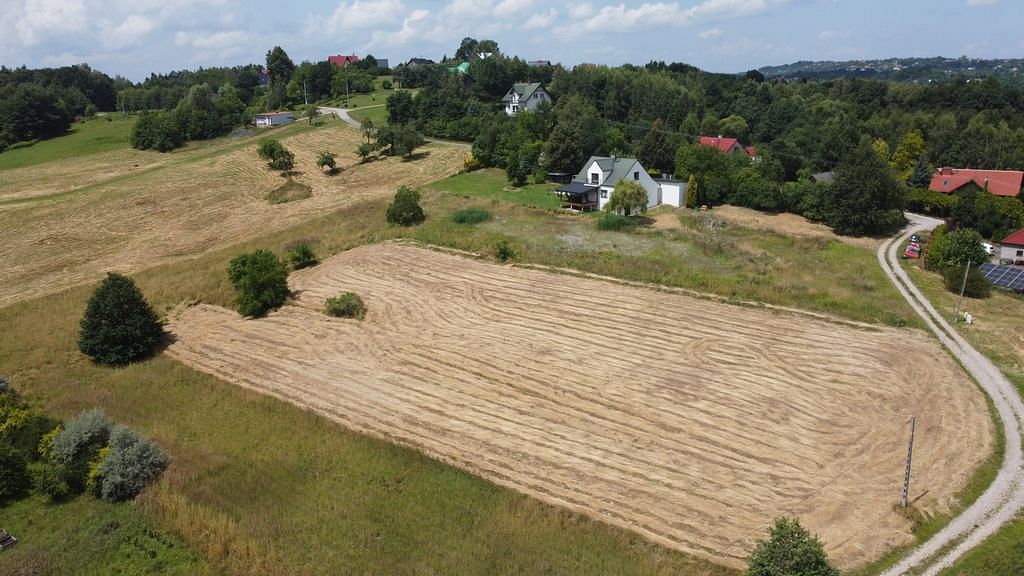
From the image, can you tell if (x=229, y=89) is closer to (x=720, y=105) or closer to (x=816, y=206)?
(x=720, y=105)

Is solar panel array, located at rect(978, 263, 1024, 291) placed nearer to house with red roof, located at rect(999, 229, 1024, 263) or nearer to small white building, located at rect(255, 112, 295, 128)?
house with red roof, located at rect(999, 229, 1024, 263)

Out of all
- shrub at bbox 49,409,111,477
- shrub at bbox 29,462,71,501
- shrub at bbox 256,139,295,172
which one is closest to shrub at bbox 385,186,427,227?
shrub at bbox 256,139,295,172

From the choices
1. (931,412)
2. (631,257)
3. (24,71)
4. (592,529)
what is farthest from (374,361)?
(24,71)

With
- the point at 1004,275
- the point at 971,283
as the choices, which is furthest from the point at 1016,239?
the point at 971,283

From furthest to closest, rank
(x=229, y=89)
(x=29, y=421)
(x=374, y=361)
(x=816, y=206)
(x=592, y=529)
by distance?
(x=229, y=89)
(x=816, y=206)
(x=374, y=361)
(x=29, y=421)
(x=592, y=529)

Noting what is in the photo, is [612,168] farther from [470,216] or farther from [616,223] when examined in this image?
→ [470,216]

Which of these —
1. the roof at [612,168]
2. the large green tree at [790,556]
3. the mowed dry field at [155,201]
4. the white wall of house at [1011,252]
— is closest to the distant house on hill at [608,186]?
the roof at [612,168]

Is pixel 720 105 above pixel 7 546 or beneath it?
above
